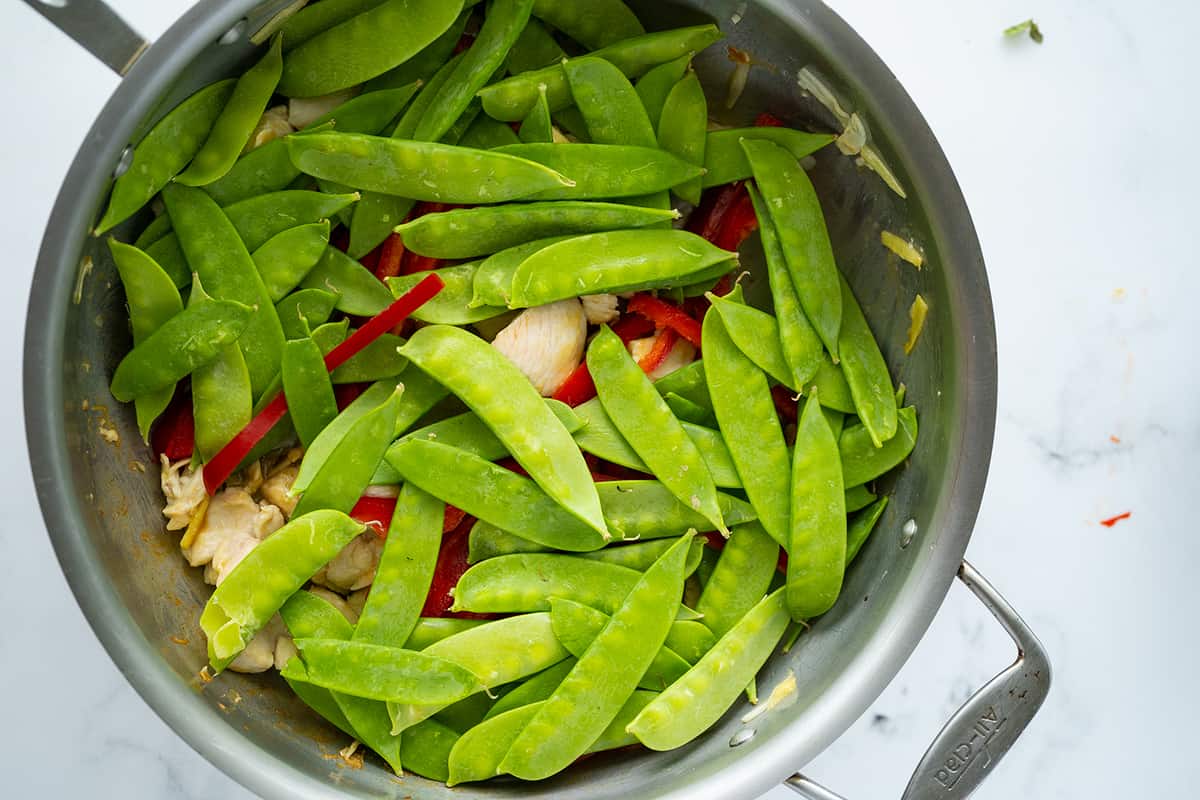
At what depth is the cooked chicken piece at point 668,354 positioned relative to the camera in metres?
1.80

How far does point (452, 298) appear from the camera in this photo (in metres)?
1.71

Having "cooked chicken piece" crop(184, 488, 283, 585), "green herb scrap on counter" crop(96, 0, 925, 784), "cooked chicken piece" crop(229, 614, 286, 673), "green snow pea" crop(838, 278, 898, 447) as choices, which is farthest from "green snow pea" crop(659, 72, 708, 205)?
"cooked chicken piece" crop(229, 614, 286, 673)

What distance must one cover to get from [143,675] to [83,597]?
142 mm

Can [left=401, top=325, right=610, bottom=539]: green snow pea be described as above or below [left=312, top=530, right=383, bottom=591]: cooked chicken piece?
above

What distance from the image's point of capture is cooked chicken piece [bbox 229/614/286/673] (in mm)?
1673

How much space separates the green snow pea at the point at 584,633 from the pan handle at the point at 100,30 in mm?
1015

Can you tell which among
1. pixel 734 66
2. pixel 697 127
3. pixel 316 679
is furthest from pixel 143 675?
pixel 734 66

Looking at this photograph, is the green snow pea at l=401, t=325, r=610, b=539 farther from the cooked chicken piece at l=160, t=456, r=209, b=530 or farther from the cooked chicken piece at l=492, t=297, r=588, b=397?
the cooked chicken piece at l=160, t=456, r=209, b=530

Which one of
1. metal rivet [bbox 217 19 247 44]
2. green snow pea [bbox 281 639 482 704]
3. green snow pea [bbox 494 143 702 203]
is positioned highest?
metal rivet [bbox 217 19 247 44]

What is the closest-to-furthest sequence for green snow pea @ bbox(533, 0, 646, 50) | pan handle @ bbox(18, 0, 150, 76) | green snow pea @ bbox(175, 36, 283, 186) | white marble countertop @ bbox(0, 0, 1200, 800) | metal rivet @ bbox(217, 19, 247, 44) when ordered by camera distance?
1. pan handle @ bbox(18, 0, 150, 76)
2. metal rivet @ bbox(217, 19, 247, 44)
3. green snow pea @ bbox(175, 36, 283, 186)
4. green snow pea @ bbox(533, 0, 646, 50)
5. white marble countertop @ bbox(0, 0, 1200, 800)

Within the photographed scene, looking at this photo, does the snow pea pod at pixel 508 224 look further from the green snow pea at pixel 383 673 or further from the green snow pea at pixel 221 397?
the green snow pea at pixel 383 673

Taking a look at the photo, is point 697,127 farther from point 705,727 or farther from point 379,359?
point 705,727

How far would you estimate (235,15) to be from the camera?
144 centimetres

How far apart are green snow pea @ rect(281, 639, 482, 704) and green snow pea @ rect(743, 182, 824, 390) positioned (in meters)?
0.71
